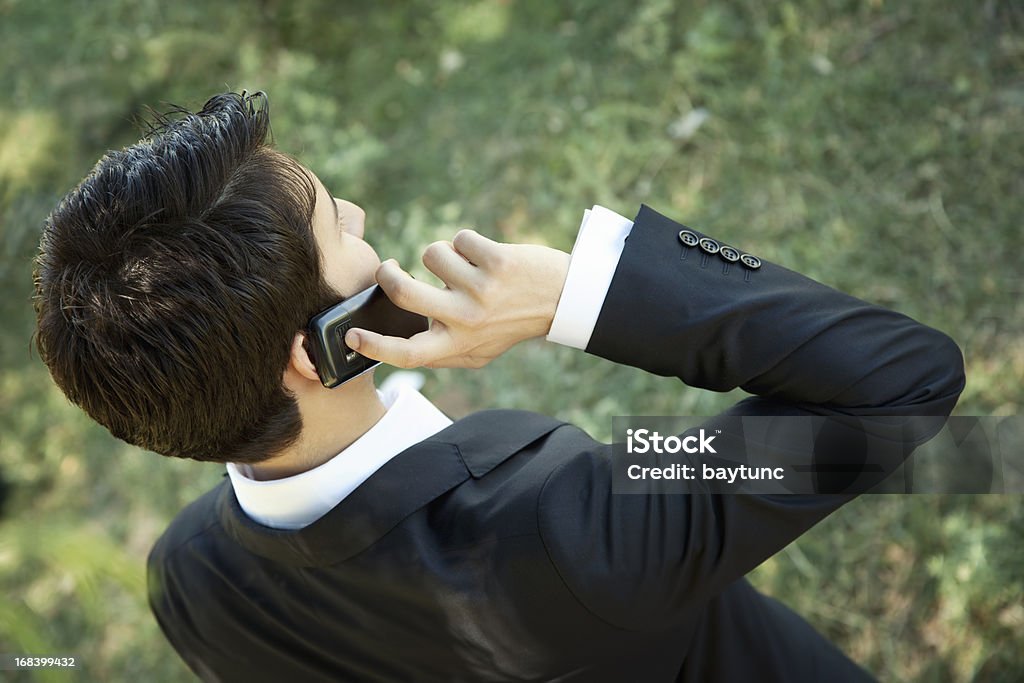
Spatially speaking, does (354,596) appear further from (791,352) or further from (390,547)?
(791,352)

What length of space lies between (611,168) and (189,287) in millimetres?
2192

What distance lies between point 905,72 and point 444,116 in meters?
1.62

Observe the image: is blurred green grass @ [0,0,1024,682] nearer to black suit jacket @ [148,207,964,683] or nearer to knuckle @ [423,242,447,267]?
black suit jacket @ [148,207,964,683]

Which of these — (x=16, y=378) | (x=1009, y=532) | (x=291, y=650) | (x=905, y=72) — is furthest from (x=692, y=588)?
(x=16, y=378)

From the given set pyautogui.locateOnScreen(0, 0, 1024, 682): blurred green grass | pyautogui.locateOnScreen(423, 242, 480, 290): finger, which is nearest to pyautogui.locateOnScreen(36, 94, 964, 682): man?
pyautogui.locateOnScreen(423, 242, 480, 290): finger

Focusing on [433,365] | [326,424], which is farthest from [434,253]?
[326,424]

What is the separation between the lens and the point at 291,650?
1.46 m

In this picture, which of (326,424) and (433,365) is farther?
(326,424)

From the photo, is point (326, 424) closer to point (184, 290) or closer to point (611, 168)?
point (184, 290)

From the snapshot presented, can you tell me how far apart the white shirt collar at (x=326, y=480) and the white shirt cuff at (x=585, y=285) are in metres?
0.31

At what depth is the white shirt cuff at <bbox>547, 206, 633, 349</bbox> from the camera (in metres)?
1.22

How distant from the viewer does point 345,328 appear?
1.26m

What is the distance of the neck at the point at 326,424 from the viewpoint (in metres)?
1.37

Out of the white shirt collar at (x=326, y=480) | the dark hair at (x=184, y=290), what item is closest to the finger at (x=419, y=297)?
the dark hair at (x=184, y=290)
